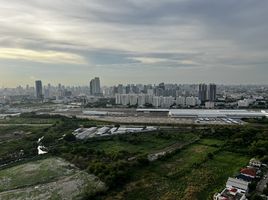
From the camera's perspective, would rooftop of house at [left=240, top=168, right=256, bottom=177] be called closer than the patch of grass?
Yes

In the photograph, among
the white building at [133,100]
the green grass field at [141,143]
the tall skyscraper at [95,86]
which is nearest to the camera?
the green grass field at [141,143]

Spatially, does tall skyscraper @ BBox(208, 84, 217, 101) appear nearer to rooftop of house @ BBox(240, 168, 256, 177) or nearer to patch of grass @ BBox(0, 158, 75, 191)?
rooftop of house @ BBox(240, 168, 256, 177)

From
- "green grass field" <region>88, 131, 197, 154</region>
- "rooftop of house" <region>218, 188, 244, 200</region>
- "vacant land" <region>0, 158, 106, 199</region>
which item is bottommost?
"vacant land" <region>0, 158, 106, 199</region>

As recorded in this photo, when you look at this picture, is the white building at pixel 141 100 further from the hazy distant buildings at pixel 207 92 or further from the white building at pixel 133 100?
the hazy distant buildings at pixel 207 92

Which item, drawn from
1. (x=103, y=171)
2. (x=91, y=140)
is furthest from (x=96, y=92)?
(x=103, y=171)

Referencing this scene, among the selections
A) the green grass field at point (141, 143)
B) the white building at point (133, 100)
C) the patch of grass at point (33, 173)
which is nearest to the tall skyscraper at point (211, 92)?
the white building at point (133, 100)

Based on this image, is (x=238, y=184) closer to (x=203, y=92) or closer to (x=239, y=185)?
(x=239, y=185)

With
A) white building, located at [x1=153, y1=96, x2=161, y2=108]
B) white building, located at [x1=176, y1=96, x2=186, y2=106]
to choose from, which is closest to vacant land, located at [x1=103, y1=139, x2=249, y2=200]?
white building, located at [x1=153, y1=96, x2=161, y2=108]

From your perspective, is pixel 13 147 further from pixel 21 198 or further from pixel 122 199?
pixel 122 199
